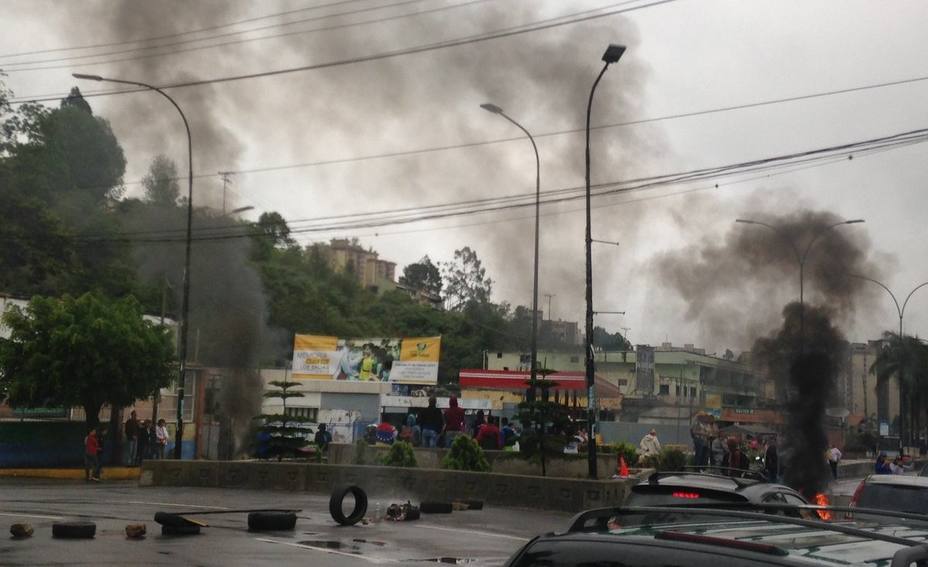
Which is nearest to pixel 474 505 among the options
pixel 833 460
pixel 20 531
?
pixel 20 531

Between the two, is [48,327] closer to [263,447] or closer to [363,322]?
[263,447]

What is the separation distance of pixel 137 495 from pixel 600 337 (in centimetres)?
9411

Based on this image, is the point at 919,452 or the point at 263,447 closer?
the point at 263,447

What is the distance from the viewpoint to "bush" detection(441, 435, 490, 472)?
80.3 feet

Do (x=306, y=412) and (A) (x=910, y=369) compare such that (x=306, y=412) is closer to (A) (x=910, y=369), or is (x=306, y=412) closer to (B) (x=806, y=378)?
(B) (x=806, y=378)

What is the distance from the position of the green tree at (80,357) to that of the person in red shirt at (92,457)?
2.45 metres

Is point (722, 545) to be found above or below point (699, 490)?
above

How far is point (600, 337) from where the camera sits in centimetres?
11531

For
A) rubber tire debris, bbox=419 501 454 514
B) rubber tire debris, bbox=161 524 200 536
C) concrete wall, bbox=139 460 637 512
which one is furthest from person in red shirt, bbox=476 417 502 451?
rubber tire debris, bbox=161 524 200 536

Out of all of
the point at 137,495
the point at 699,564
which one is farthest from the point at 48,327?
the point at 699,564

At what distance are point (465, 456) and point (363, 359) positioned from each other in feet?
94.0

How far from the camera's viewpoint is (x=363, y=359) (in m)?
52.7

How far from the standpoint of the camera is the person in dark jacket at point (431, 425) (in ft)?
104

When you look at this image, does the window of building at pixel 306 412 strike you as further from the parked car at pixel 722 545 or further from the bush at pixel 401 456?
the parked car at pixel 722 545
